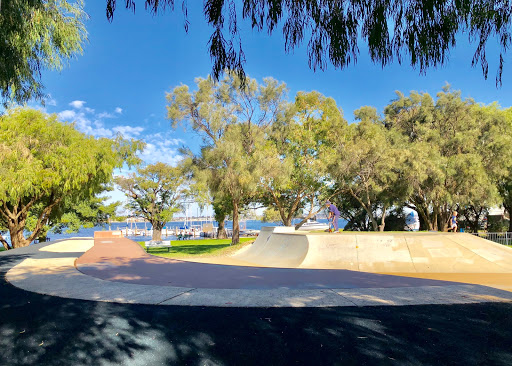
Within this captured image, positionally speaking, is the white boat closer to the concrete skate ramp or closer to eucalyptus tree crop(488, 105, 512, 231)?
the concrete skate ramp

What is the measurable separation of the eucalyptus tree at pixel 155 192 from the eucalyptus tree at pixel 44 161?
19746mm

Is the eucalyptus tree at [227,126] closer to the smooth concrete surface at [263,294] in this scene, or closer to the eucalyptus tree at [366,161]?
the eucalyptus tree at [366,161]

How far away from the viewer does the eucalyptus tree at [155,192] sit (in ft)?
149

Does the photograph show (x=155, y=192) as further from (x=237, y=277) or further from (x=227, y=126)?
(x=237, y=277)

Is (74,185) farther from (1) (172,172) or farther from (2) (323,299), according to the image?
(1) (172,172)

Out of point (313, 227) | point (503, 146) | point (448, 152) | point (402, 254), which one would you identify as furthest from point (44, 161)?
point (313, 227)

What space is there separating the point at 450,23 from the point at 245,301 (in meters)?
4.89

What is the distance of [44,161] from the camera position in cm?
2023

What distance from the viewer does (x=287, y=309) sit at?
5039mm

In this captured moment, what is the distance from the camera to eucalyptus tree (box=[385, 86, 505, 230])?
26.2 metres

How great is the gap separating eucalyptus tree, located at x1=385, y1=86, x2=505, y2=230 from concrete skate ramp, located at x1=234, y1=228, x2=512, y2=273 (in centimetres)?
1470

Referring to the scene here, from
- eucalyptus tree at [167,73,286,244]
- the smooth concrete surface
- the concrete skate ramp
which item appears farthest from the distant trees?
the smooth concrete surface

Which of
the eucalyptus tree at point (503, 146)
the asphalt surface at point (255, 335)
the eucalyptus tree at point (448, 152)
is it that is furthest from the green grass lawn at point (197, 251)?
the eucalyptus tree at point (503, 146)

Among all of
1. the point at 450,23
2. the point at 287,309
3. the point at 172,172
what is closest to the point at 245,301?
the point at 287,309
